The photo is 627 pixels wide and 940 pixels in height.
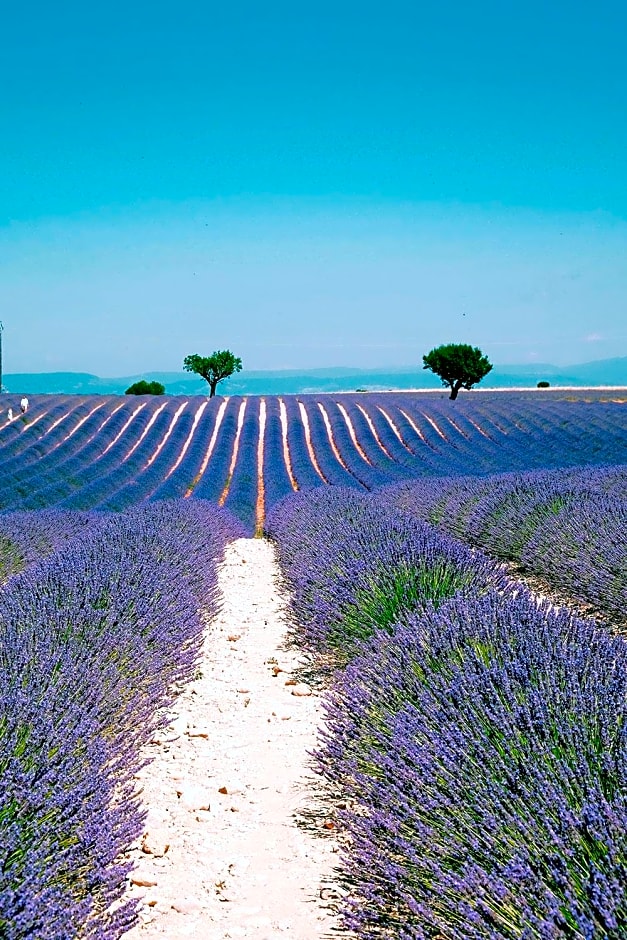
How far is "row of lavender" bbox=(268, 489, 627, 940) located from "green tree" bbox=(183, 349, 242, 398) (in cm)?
3392

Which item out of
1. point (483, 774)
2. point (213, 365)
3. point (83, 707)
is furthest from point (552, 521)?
point (213, 365)

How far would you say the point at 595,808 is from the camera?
5.03 ft

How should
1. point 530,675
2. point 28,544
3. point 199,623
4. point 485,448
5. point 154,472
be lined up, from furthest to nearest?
1. point 485,448
2. point 154,472
3. point 28,544
4. point 199,623
5. point 530,675

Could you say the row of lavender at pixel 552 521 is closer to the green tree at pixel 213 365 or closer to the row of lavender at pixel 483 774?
the row of lavender at pixel 483 774

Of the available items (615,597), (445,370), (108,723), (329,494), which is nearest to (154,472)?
(329,494)

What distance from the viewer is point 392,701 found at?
264 cm

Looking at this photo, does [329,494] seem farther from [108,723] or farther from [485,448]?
[485,448]

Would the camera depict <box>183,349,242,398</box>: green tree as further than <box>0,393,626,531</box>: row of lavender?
Yes

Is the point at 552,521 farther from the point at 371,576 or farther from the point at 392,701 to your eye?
the point at 392,701

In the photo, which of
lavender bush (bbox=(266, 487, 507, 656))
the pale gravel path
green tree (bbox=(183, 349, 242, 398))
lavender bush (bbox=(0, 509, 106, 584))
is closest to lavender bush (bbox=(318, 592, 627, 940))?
the pale gravel path

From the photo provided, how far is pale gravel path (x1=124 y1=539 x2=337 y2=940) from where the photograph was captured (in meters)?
2.10

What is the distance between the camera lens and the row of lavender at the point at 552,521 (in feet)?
16.4

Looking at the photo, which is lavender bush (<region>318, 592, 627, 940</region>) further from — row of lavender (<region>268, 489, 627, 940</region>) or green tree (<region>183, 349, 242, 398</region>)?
green tree (<region>183, 349, 242, 398</region>)

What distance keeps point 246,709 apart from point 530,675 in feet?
5.81
